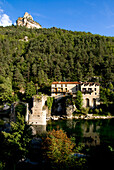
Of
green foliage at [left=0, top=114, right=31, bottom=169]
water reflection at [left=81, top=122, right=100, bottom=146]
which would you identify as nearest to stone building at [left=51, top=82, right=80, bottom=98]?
water reflection at [left=81, top=122, right=100, bottom=146]

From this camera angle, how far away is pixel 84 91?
48312 mm

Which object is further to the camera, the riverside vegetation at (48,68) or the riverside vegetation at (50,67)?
the riverside vegetation at (48,68)

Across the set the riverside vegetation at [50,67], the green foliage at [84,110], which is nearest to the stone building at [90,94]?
the riverside vegetation at [50,67]

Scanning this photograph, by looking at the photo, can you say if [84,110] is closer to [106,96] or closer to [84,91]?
[84,91]

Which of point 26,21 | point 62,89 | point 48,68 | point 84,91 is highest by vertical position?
point 26,21

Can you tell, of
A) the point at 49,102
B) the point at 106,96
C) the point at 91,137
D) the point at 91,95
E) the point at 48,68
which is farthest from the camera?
the point at 48,68

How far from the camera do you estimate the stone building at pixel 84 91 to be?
156ft

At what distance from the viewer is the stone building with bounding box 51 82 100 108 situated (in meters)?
47.6

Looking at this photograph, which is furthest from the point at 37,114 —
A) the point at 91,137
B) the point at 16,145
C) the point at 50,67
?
the point at 50,67

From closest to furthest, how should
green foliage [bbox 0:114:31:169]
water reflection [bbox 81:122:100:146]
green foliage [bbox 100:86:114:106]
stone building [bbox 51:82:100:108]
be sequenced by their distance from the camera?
green foliage [bbox 0:114:31:169] → water reflection [bbox 81:122:100:146] → green foliage [bbox 100:86:114:106] → stone building [bbox 51:82:100:108]

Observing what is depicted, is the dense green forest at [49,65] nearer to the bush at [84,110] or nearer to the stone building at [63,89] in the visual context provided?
the stone building at [63,89]

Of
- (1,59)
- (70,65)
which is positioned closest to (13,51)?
(1,59)

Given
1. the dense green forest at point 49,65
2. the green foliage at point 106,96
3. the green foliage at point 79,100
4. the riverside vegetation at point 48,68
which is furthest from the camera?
the dense green forest at point 49,65

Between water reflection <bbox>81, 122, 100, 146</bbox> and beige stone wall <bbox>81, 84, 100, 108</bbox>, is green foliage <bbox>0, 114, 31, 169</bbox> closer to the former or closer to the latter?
water reflection <bbox>81, 122, 100, 146</bbox>
